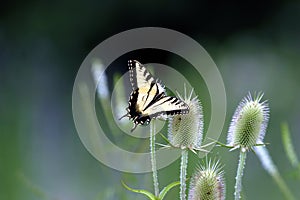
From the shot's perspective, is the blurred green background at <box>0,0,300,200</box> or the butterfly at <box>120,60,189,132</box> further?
the blurred green background at <box>0,0,300,200</box>

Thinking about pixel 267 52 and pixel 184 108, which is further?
pixel 267 52

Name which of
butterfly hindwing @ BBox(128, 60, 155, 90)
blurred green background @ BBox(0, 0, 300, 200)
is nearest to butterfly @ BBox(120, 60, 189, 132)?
butterfly hindwing @ BBox(128, 60, 155, 90)

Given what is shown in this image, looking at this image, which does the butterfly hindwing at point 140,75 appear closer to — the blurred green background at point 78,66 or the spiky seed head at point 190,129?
the spiky seed head at point 190,129

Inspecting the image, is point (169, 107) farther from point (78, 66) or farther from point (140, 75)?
point (78, 66)

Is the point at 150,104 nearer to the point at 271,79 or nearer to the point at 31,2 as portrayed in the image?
the point at 271,79

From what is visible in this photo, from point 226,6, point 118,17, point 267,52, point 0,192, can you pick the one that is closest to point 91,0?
Answer: point 118,17

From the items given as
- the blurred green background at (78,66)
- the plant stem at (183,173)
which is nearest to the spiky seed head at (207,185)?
the plant stem at (183,173)

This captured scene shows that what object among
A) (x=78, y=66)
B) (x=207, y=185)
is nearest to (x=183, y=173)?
(x=207, y=185)

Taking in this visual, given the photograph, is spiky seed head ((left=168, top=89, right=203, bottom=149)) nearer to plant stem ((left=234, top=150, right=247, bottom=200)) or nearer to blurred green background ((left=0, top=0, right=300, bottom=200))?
plant stem ((left=234, top=150, right=247, bottom=200))
